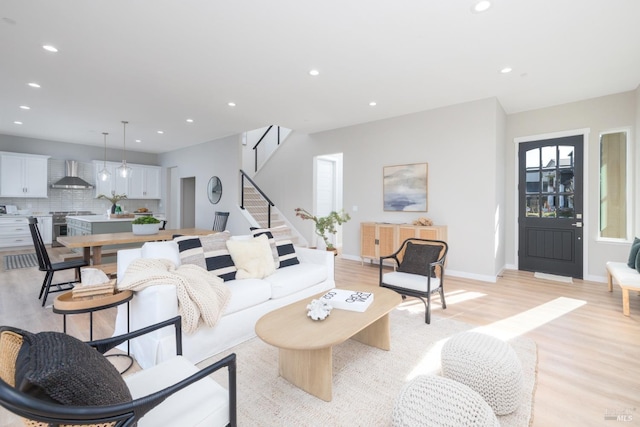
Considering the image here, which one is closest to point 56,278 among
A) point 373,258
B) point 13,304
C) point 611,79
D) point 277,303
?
point 13,304

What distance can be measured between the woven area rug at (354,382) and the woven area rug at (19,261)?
5.74m

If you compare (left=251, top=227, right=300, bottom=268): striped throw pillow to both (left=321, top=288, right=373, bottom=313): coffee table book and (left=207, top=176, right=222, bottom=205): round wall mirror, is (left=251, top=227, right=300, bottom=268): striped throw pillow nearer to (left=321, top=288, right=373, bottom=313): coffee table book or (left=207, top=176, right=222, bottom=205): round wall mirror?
(left=321, top=288, right=373, bottom=313): coffee table book

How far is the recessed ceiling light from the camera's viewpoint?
7.96 feet

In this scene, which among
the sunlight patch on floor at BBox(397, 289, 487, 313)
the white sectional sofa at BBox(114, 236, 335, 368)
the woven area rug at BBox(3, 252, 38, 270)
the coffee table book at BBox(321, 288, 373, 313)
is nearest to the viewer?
the white sectional sofa at BBox(114, 236, 335, 368)

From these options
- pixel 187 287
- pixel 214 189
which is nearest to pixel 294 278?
pixel 187 287

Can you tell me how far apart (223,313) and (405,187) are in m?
4.16

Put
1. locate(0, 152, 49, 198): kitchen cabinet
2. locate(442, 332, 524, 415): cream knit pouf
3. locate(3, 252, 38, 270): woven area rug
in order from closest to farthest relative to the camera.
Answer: locate(442, 332, 524, 415): cream knit pouf → locate(3, 252, 38, 270): woven area rug → locate(0, 152, 49, 198): kitchen cabinet

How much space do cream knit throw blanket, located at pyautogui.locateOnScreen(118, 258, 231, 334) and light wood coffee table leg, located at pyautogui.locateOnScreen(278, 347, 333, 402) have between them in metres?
0.67

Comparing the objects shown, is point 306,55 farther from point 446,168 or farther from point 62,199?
point 62,199

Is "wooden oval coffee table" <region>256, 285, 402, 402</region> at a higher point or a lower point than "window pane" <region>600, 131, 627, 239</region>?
lower

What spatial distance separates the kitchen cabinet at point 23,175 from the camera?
7.15 meters

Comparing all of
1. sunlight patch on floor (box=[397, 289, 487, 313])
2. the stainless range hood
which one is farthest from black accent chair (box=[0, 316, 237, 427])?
the stainless range hood

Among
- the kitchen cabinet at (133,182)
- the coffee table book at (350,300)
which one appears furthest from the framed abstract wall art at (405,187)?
the kitchen cabinet at (133,182)

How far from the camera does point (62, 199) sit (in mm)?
8281
